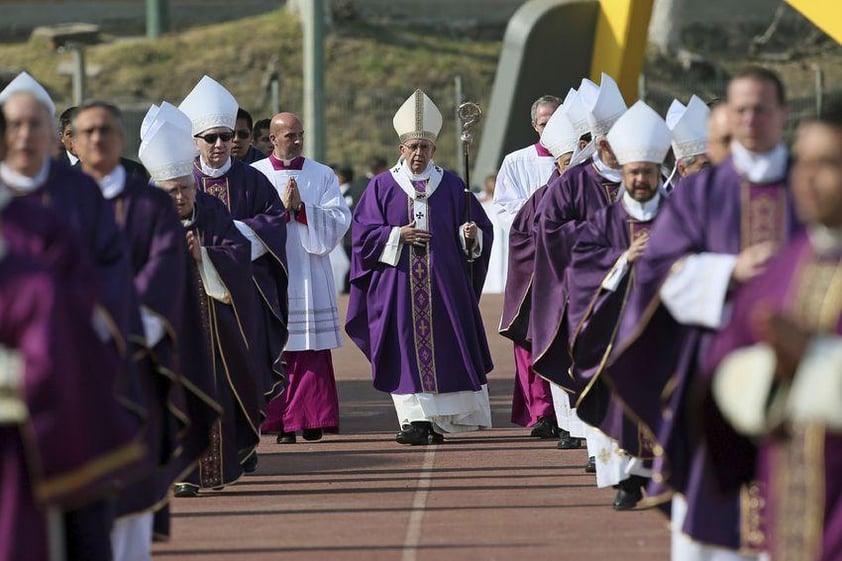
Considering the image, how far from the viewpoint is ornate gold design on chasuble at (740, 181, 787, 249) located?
665cm

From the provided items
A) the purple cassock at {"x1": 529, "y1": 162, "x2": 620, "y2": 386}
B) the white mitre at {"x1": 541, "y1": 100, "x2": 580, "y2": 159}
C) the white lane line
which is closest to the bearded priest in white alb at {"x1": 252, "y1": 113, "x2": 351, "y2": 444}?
the white lane line

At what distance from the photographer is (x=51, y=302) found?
17.9 ft

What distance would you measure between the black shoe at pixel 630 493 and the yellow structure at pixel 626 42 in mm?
12688

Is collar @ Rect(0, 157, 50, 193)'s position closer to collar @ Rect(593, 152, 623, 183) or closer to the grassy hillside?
collar @ Rect(593, 152, 623, 183)

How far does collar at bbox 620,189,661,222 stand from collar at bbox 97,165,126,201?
2.65 m

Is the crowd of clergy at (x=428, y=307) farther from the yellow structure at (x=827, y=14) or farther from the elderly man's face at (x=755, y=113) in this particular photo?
the yellow structure at (x=827, y=14)

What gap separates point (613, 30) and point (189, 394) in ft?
50.2

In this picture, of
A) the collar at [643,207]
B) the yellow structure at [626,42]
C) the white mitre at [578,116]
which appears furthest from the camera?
the yellow structure at [626,42]

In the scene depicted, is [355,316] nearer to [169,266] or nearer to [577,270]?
[577,270]

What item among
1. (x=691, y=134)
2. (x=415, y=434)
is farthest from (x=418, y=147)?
(x=691, y=134)

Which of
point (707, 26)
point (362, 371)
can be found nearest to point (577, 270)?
point (362, 371)

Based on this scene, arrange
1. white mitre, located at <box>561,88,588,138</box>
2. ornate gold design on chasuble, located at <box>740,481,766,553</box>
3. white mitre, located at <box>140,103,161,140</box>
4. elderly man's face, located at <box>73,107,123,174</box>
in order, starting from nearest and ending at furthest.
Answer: ornate gold design on chasuble, located at <box>740,481,766,553</box>
elderly man's face, located at <box>73,107,123,174</box>
white mitre, located at <box>140,103,161,140</box>
white mitre, located at <box>561,88,588,138</box>

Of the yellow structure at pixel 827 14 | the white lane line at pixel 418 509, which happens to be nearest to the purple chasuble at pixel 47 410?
the white lane line at pixel 418 509

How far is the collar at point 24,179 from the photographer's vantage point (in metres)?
6.60
